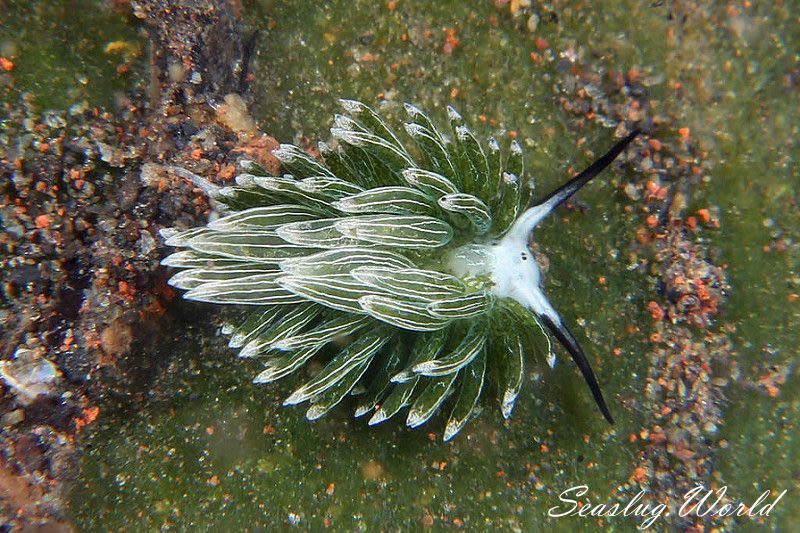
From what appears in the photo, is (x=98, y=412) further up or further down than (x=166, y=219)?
further down

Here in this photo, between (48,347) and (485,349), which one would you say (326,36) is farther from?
(48,347)

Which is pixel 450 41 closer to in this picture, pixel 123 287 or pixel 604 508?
pixel 123 287

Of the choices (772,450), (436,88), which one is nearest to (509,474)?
(772,450)

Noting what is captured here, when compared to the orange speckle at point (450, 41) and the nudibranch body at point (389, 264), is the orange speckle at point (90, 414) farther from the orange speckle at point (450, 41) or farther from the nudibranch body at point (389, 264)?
the orange speckle at point (450, 41)

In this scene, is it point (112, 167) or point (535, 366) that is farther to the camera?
point (535, 366)

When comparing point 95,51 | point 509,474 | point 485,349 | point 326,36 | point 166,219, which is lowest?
point 509,474

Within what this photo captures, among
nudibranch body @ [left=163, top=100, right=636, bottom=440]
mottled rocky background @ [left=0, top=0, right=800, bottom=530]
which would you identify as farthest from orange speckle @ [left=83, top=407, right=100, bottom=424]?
nudibranch body @ [left=163, top=100, right=636, bottom=440]

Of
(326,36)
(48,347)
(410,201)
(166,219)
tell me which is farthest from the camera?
(326,36)

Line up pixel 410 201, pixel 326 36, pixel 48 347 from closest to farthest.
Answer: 1. pixel 410 201
2. pixel 48 347
3. pixel 326 36
